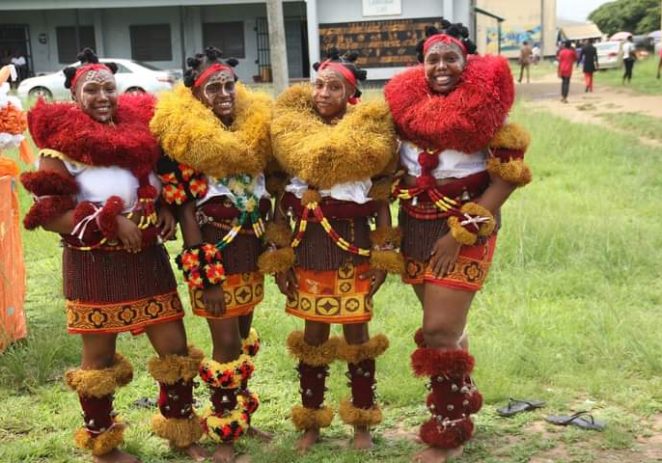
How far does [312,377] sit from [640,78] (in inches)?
1025

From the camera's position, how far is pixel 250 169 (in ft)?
10.9

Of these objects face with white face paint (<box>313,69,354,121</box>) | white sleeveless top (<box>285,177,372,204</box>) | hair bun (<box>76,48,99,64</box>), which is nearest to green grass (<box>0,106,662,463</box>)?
white sleeveless top (<box>285,177,372,204</box>)

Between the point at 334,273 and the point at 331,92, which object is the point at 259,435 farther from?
the point at 331,92

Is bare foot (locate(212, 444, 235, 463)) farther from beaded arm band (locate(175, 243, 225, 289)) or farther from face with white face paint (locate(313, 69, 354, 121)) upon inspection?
face with white face paint (locate(313, 69, 354, 121))

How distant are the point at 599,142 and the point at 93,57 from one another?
404 inches

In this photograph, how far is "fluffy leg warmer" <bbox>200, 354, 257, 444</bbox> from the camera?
135 inches

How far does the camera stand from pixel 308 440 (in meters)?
3.66

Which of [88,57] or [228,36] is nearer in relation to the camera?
[88,57]

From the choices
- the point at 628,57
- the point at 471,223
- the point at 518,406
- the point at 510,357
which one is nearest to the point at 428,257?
the point at 471,223

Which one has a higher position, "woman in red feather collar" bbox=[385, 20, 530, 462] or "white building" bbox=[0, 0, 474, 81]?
"white building" bbox=[0, 0, 474, 81]

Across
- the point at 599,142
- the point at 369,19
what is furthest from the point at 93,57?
the point at 369,19

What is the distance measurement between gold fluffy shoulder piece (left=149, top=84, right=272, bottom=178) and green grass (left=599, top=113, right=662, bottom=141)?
11.7 m

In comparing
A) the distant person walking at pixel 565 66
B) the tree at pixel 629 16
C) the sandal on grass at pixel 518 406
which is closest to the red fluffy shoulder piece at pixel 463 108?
the sandal on grass at pixel 518 406

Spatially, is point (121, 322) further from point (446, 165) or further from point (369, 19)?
point (369, 19)
